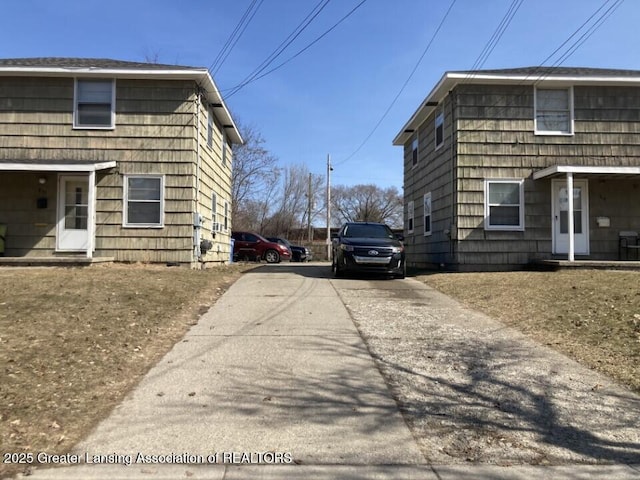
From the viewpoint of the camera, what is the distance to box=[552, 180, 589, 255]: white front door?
555 inches

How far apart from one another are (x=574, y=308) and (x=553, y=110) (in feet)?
26.9

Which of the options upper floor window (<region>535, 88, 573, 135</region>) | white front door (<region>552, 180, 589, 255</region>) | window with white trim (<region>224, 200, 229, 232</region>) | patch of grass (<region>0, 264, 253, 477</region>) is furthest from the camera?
window with white trim (<region>224, 200, 229, 232</region>)

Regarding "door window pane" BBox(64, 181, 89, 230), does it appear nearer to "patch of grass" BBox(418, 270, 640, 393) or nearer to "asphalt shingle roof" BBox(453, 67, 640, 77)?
"patch of grass" BBox(418, 270, 640, 393)

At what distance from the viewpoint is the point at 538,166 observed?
14148mm

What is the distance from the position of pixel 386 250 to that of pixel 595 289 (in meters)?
4.65

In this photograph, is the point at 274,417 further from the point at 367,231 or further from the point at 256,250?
the point at 256,250

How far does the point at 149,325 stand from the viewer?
690 cm

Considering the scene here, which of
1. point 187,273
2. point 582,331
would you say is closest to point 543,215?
point 582,331

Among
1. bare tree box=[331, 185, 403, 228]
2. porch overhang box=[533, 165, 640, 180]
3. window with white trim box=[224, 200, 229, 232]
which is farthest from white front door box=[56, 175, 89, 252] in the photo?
bare tree box=[331, 185, 403, 228]

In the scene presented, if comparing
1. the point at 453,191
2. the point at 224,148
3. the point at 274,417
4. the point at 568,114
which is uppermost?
the point at 224,148

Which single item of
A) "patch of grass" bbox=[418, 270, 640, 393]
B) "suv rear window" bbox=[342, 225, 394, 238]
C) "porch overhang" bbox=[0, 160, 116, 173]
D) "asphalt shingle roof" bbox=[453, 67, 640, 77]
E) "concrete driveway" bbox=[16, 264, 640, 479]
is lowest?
"concrete driveway" bbox=[16, 264, 640, 479]

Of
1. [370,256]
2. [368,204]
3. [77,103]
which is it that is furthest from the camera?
[368,204]

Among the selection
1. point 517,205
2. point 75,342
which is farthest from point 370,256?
point 75,342

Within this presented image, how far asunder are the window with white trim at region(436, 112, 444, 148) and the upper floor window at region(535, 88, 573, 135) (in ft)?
9.06
